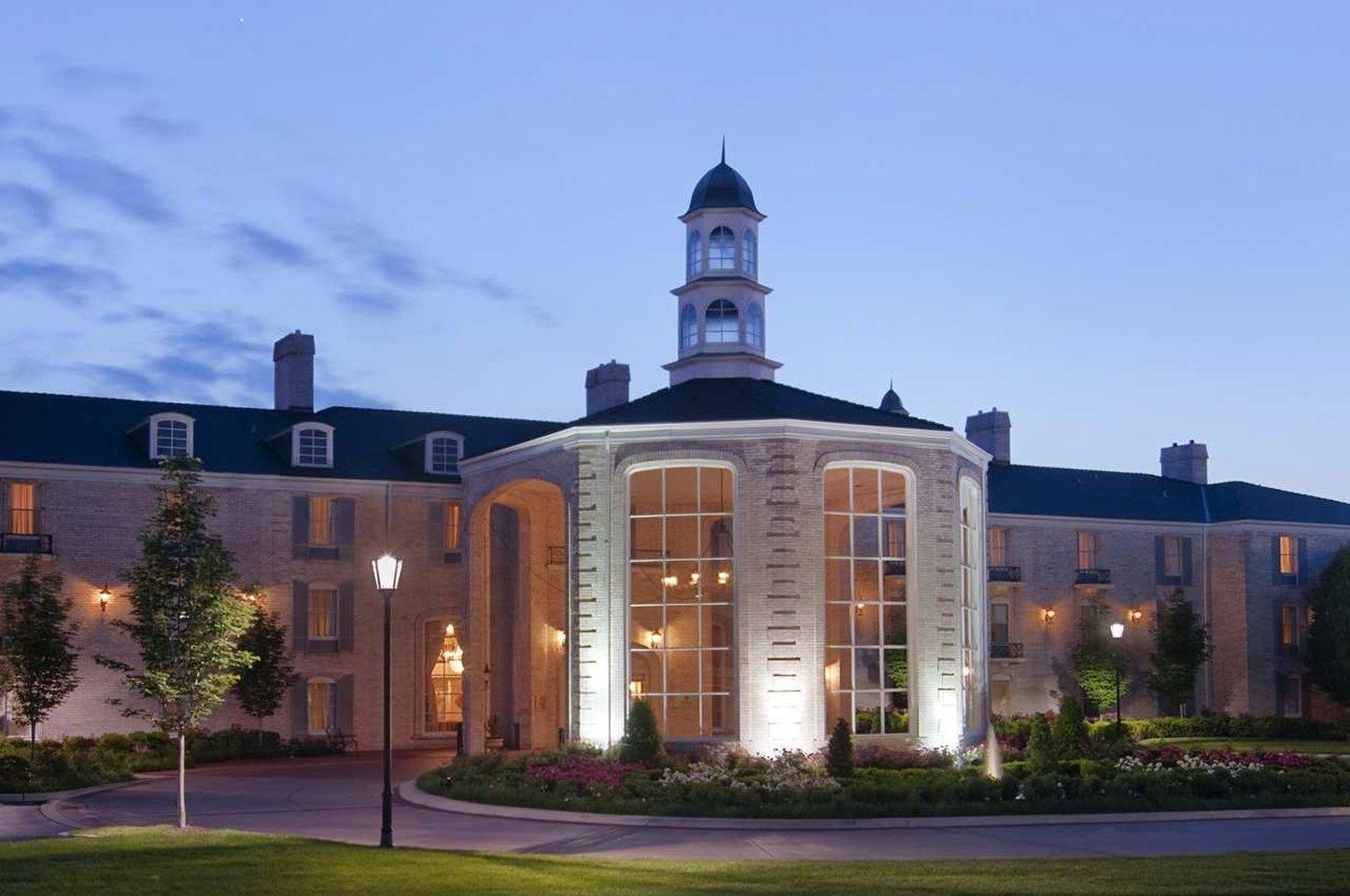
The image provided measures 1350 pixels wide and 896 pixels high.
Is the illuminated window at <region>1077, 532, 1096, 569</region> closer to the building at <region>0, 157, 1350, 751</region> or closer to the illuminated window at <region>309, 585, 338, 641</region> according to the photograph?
the building at <region>0, 157, 1350, 751</region>

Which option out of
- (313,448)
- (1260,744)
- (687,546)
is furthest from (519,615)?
(1260,744)

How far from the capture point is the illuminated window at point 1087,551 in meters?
59.1

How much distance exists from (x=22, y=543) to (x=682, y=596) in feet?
60.2

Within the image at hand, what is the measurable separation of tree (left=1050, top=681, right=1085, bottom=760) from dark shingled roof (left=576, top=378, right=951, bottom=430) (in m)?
6.87

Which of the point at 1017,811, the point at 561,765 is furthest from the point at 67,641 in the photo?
the point at 1017,811

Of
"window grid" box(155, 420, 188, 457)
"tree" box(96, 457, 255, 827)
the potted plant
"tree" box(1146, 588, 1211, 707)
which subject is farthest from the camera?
"tree" box(1146, 588, 1211, 707)

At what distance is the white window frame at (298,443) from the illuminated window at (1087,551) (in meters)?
27.2

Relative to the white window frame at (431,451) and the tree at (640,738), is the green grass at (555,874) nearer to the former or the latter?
the tree at (640,738)

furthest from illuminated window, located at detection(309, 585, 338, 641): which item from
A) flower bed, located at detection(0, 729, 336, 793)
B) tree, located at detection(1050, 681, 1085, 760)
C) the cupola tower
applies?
tree, located at detection(1050, 681, 1085, 760)

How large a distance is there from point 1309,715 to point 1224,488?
877 cm

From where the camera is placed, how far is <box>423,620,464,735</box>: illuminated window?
47.9 metres

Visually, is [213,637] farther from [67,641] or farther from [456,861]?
[67,641]

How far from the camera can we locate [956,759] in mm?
32562

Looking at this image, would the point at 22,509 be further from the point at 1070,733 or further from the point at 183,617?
the point at 1070,733
